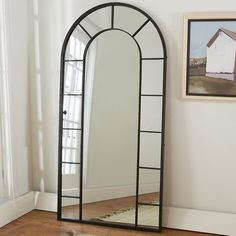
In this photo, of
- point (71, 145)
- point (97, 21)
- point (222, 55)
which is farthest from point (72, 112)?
point (222, 55)

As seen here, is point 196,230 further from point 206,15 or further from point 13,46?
point 13,46

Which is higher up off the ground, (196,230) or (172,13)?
(172,13)

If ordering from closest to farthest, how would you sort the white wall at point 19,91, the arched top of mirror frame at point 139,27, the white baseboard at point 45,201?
1. the arched top of mirror frame at point 139,27
2. the white wall at point 19,91
3. the white baseboard at point 45,201

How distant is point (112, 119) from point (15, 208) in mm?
1078

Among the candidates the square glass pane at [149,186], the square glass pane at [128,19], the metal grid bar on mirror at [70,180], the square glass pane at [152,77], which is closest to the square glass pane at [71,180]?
the metal grid bar on mirror at [70,180]

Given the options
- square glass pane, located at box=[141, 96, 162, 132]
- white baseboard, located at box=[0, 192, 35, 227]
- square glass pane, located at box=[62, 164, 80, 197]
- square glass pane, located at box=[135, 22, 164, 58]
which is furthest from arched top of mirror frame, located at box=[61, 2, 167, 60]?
white baseboard, located at box=[0, 192, 35, 227]

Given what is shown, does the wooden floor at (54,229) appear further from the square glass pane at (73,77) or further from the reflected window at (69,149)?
the square glass pane at (73,77)

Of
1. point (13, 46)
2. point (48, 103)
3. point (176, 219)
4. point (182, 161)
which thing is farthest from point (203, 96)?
point (13, 46)

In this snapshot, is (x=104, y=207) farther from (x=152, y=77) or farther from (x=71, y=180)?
(x=152, y=77)

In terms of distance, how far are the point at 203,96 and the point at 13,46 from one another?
1537 millimetres

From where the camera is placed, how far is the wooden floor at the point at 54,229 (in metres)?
2.61

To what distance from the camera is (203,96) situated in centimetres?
261

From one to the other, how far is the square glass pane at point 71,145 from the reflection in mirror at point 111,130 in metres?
0.08

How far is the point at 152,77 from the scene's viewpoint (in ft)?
8.71
